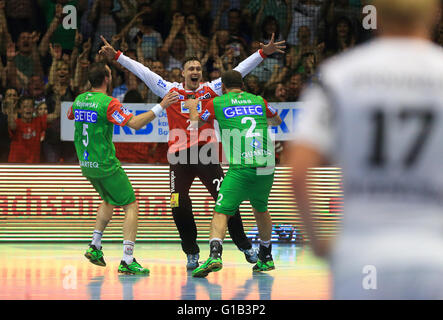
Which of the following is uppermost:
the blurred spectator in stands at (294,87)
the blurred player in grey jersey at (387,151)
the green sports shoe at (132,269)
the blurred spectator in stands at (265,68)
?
the blurred spectator in stands at (265,68)

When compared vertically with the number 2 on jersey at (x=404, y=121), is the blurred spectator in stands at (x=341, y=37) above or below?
above

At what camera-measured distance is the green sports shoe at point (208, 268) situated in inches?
322

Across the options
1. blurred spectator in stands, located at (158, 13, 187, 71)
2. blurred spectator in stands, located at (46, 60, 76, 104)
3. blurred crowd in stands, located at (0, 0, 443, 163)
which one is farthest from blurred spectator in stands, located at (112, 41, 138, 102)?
blurred spectator in stands, located at (46, 60, 76, 104)

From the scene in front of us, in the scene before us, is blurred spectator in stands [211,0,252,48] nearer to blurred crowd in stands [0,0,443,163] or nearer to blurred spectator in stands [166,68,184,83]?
blurred crowd in stands [0,0,443,163]

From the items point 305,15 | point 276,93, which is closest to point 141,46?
point 276,93

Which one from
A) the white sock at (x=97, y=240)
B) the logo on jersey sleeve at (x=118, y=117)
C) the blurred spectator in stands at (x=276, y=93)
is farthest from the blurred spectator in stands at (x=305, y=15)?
the white sock at (x=97, y=240)

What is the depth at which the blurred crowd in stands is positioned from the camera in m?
12.6

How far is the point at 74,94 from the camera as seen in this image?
42.7 ft

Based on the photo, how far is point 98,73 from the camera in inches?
349

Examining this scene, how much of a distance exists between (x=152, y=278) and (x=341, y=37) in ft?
22.6

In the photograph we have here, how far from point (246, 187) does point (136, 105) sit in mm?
4362

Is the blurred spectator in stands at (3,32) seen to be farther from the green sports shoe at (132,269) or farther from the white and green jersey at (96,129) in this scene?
the green sports shoe at (132,269)
